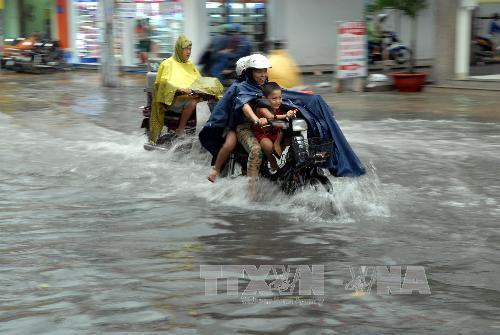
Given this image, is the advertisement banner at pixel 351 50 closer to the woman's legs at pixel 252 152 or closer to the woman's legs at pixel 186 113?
the woman's legs at pixel 186 113

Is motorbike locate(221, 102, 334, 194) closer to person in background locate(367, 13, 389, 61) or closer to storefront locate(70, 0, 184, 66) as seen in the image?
storefront locate(70, 0, 184, 66)

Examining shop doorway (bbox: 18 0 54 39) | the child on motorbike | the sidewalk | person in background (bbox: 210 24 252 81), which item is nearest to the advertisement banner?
the sidewalk

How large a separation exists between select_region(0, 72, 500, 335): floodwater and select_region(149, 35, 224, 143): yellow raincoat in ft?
2.06

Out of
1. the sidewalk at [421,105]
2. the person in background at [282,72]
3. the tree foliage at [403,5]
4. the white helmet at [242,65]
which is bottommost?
the sidewalk at [421,105]

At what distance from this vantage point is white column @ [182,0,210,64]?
24328mm

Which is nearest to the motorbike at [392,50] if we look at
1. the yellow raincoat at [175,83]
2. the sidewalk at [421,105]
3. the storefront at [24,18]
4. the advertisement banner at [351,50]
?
the sidewalk at [421,105]

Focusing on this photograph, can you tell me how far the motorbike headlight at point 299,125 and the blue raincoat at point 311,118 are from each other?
1.06 ft

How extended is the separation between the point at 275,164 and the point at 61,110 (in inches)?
384

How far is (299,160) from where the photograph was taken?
324 inches

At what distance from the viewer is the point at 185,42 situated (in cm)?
1195

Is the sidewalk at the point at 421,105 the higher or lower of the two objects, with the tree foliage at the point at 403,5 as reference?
lower

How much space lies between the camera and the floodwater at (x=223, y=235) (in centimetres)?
544

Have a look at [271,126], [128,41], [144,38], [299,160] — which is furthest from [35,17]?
[299,160]

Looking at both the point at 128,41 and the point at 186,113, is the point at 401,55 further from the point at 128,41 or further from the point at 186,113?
the point at 186,113
